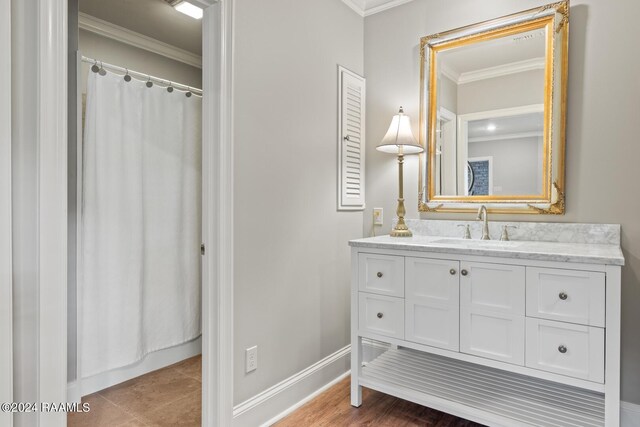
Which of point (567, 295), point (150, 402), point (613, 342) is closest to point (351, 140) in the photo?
point (567, 295)

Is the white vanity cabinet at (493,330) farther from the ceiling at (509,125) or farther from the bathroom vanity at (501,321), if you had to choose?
the ceiling at (509,125)

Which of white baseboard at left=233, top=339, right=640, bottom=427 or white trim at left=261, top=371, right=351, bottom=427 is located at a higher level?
white baseboard at left=233, top=339, right=640, bottom=427

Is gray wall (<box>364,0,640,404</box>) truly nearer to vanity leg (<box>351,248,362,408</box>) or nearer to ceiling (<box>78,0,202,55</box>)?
vanity leg (<box>351,248,362,408</box>)

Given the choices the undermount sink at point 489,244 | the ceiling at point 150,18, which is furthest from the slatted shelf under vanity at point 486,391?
the ceiling at point 150,18

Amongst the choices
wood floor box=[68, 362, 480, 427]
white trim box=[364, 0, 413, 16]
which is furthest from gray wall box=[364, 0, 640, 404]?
wood floor box=[68, 362, 480, 427]

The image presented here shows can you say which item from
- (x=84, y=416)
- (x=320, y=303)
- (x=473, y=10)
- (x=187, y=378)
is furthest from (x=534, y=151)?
(x=84, y=416)

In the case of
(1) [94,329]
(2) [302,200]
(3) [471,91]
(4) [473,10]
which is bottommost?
(1) [94,329]

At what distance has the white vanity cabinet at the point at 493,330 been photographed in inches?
59.7

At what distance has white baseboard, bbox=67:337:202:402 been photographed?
2078mm

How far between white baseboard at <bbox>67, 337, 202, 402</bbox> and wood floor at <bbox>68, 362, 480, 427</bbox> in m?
0.04

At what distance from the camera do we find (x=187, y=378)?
2582 millimetres

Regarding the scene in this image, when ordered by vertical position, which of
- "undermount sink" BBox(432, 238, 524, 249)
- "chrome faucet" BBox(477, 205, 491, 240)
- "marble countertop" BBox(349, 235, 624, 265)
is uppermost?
"chrome faucet" BBox(477, 205, 491, 240)

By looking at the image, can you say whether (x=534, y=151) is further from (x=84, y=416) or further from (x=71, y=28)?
(x=84, y=416)

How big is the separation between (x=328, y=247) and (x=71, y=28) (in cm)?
179
